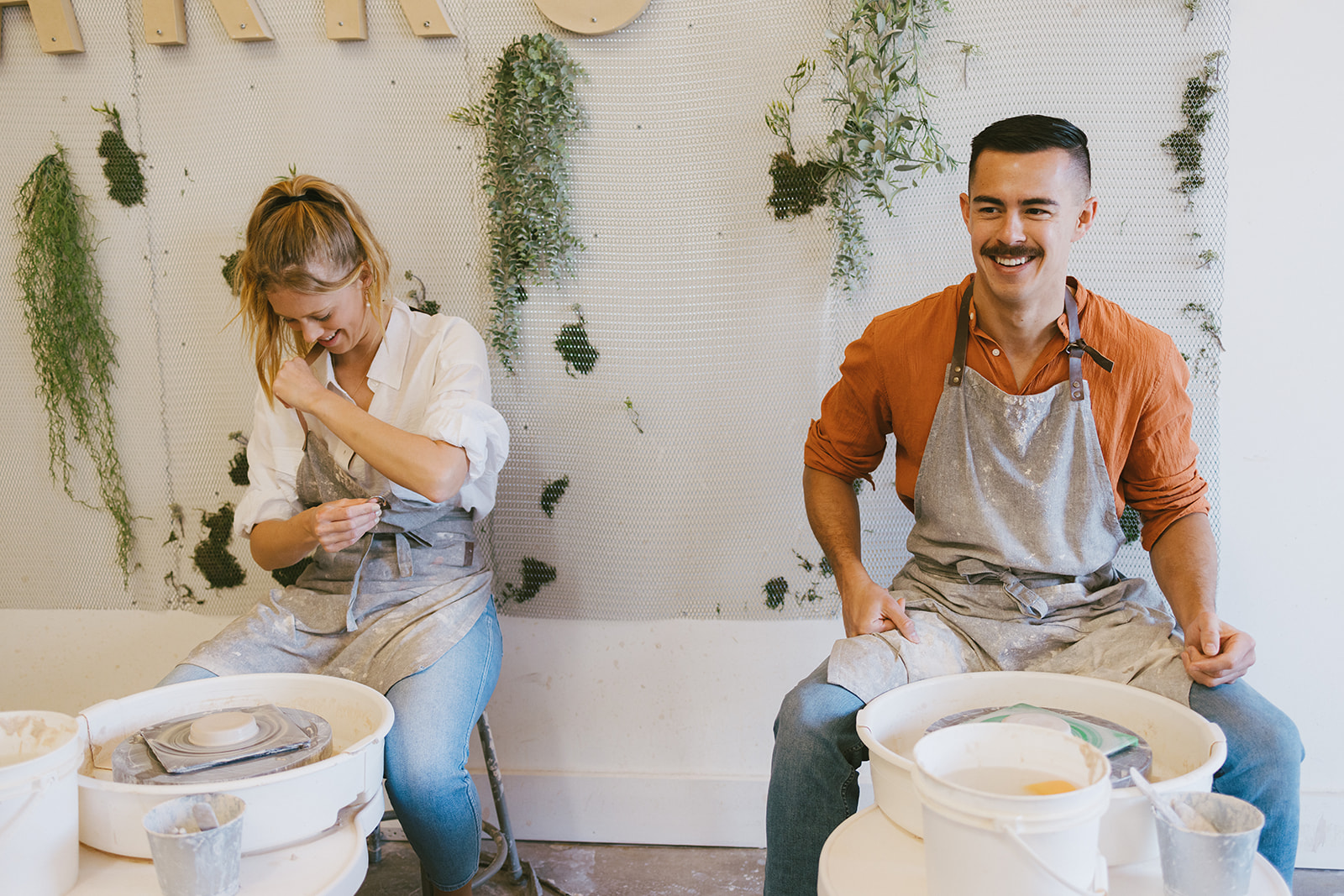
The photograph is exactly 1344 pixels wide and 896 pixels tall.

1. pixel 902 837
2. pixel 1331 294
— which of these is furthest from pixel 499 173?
pixel 1331 294

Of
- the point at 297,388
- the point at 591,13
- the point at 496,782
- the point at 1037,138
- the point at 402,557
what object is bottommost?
the point at 496,782

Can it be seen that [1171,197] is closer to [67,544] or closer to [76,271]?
[76,271]

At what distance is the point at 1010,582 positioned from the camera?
60.1 inches

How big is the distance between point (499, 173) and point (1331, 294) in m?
1.59

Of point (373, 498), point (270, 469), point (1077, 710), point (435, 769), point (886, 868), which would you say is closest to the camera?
point (886, 868)

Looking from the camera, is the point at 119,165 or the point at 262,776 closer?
the point at 262,776

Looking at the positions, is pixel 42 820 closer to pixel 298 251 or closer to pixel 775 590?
pixel 298 251

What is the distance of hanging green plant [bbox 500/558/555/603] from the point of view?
210cm

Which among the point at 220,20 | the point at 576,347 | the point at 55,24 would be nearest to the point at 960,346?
the point at 576,347

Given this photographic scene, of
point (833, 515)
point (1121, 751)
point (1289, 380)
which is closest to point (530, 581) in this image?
point (833, 515)

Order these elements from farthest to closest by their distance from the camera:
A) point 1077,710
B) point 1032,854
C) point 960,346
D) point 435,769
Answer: point 960,346, point 435,769, point 1077,710, point 1032,854

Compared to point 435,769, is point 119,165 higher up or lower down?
higher up

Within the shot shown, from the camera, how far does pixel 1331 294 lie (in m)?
1.83

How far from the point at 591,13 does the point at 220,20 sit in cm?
77
